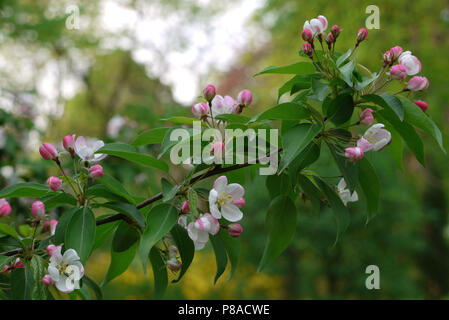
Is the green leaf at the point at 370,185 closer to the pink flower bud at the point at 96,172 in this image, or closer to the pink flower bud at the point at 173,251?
the pink flower bud at the point at 173,251

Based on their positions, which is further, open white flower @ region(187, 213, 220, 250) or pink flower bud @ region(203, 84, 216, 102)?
pink flower bud @ region(203, 84, 216, 102)

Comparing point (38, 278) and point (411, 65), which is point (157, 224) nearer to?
point (38, 278)

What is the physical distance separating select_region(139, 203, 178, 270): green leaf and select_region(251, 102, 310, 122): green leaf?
252 millimetres

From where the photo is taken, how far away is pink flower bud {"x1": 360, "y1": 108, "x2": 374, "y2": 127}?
2.88ft

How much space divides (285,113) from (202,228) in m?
0.29

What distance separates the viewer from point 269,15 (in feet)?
16.4

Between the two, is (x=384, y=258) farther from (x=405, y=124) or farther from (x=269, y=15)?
(x=405, y=124)

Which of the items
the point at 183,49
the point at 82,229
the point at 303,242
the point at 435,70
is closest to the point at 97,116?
the point at 183,49

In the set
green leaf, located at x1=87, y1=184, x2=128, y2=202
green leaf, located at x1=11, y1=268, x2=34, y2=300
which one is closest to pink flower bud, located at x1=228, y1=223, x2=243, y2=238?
green leaf, located at x1=87, y1=184, x2=128, y2=202

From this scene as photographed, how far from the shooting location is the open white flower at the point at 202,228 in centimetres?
81

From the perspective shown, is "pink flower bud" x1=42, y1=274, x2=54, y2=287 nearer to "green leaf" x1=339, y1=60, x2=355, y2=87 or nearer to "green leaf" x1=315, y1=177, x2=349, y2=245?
"green leaf" x1=315, y1=177, x2=349, y2=245

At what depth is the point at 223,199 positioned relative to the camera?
88cm

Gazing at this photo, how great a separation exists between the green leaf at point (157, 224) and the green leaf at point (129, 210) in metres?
0.03
